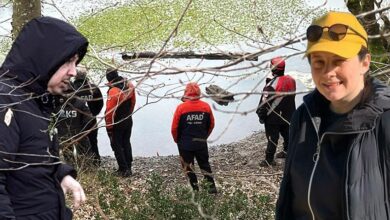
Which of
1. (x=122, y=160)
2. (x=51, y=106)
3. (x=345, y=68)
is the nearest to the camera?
(x=345, y=68)

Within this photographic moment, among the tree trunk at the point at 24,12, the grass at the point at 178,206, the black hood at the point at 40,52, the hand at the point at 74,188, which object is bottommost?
the grass at the point at 178,206

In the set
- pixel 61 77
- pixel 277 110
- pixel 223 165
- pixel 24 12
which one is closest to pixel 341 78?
pixel 61 77

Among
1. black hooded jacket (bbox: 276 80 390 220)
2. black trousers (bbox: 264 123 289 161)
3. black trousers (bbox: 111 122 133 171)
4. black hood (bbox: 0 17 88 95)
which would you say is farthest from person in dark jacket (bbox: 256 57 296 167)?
black hooded jacket (bbox: 276 80 390 220)

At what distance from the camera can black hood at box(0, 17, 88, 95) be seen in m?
2.49

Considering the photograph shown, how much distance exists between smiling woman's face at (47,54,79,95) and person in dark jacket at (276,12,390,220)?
113cm

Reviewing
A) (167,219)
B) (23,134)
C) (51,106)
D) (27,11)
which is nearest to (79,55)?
(51,106)

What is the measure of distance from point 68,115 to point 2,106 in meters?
5.29

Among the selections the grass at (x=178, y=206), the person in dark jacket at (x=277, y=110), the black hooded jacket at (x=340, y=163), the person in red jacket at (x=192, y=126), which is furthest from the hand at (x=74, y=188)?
the person in dark jacket at (x=277, y=110)

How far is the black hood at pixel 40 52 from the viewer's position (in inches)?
98.2

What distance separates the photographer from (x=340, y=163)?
6.30 feet

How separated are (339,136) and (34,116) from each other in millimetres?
1371

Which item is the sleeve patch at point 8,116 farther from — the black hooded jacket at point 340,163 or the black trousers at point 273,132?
the black trousers at point 273,132

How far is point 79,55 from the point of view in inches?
109

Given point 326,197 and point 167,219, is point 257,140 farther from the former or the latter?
point 326,197
